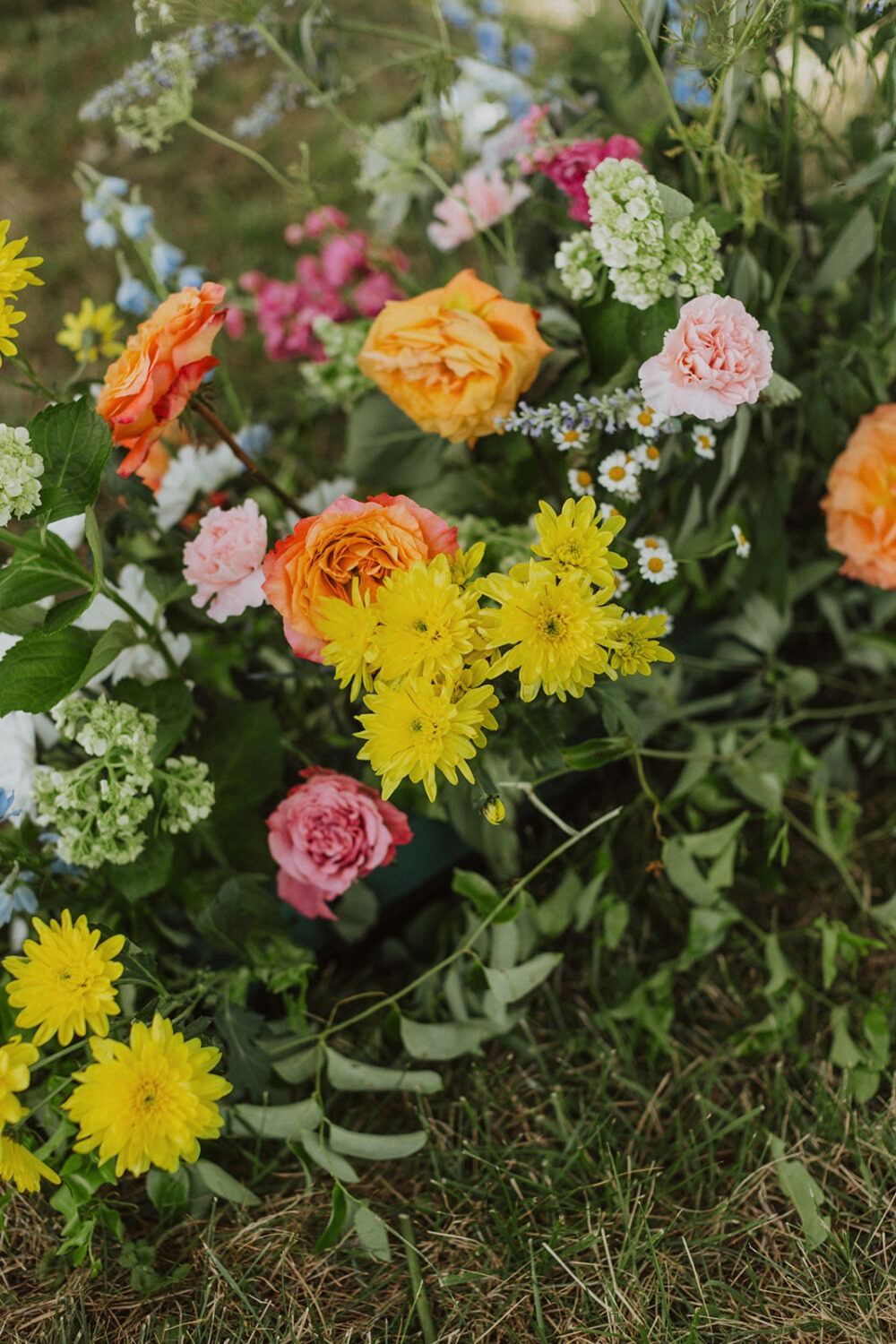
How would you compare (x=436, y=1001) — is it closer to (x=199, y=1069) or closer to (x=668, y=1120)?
(x=668, y=1120)

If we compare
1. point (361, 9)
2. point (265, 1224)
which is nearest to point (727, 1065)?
point (265, 1224)

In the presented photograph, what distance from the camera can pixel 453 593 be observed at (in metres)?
0.72

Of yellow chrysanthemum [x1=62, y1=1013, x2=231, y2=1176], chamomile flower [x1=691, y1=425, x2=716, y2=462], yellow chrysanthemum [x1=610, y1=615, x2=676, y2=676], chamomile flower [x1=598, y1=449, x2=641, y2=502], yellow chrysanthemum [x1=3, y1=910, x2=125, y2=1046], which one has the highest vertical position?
chamomile flower [x1=691, y1=425, x2=716, y2=462]

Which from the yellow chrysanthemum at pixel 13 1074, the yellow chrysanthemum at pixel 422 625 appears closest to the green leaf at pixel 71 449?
the yellow chrysanthemum at pixel 422 625

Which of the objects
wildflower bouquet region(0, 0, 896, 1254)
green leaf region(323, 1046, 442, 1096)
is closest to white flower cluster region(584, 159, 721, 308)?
wildflower bouquet region(0, 0, 896, 1254)

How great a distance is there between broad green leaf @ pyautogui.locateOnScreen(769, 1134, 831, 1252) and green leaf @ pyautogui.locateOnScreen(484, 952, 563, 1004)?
9.5 inches

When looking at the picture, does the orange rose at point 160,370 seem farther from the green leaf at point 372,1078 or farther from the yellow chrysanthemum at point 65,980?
the green leaf at point 372,1078

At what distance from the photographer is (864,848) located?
3.99ft

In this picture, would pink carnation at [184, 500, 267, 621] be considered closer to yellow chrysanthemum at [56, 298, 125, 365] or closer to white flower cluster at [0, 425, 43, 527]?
white flower cluster at [0, 425, 43, 527]

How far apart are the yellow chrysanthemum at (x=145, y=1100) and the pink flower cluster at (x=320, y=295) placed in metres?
0.91

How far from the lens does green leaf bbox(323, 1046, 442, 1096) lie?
0.96 m

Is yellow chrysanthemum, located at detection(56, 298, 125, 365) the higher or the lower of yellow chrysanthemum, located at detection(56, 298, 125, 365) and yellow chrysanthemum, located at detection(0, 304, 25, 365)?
the lower

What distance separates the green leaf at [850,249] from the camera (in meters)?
1.04

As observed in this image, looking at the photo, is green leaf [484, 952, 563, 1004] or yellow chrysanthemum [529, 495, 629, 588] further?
green leaf [484, 952, 563, 1004]
